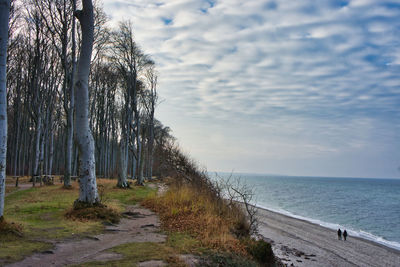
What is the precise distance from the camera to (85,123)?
1042 cm

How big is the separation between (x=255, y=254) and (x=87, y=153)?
6.41 metres

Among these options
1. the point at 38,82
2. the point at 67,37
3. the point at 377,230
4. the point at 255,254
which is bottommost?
the point at 377,230

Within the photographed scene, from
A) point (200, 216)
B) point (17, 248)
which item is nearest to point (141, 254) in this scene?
point (17, 248)

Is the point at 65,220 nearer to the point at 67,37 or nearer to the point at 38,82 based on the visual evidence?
the point at 67,37

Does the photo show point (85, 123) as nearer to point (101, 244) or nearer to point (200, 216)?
point (101, 244)

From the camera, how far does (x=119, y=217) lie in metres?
10.2

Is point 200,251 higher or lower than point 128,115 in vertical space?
lower

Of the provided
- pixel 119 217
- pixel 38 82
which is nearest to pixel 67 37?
pixel 38 82

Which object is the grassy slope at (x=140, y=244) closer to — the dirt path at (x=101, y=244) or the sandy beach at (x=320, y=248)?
the dirt path at (x=101, y=244)

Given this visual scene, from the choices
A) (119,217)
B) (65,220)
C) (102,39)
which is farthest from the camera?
(102,39)

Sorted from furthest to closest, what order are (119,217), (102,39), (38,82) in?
(38,82) < (102,39) < (119,217)

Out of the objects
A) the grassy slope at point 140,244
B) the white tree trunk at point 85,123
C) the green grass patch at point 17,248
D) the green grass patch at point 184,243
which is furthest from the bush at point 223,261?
the white tree trunk at point 85,123

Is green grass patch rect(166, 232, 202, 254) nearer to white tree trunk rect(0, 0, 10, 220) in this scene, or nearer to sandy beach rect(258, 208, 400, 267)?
white tree trunk rect(0, 0, 10, 220)

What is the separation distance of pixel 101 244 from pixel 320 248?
14.9 metres
